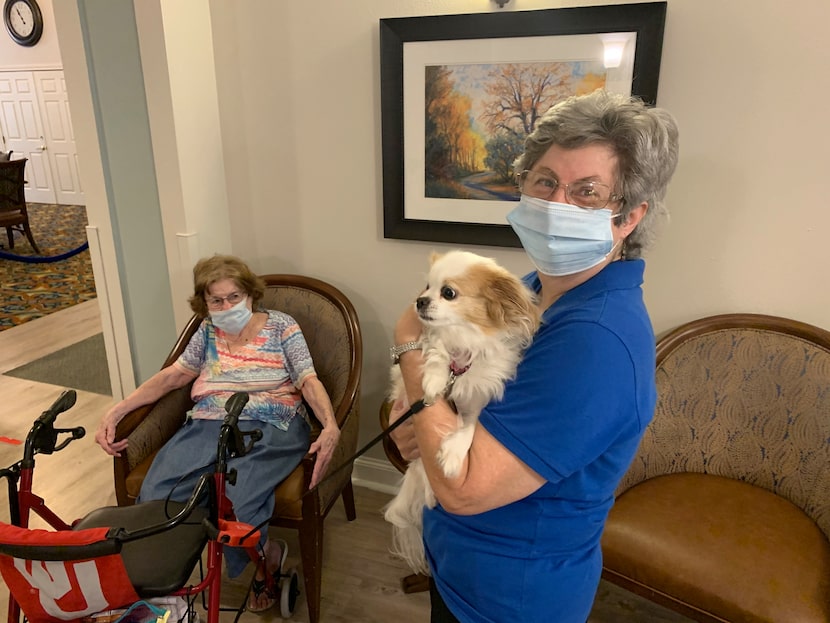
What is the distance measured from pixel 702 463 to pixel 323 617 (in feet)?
4.77

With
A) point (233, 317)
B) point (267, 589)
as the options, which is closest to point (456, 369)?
point (233, 317)

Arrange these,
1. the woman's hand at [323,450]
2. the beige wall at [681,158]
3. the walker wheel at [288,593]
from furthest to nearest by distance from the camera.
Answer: the walker wheel at [288,593], the woman's hand at [323,450], the beige wall at [681,158]

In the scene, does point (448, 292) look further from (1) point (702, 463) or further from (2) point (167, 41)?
(2) point (167, 41)

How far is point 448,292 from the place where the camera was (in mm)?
1155

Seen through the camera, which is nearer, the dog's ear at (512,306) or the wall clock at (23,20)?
the dog's ear at (512,306)

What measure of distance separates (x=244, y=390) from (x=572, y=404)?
58.6 inches

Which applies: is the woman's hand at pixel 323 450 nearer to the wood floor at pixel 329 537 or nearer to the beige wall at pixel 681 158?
the wood floor at pixel 329 537

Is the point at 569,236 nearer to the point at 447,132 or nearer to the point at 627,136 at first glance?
the point at 627,136

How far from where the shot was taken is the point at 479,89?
6.65 ft

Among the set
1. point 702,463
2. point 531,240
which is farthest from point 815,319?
point 531,240

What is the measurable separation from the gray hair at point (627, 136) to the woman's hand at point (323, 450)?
1.26m

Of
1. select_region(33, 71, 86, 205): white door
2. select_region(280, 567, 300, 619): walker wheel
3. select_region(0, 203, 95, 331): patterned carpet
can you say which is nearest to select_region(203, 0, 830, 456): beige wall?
select_region(280, 567, 300, 619): walker wheel

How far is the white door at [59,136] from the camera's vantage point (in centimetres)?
868

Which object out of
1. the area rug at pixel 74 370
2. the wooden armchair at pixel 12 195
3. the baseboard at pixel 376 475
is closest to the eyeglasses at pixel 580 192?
the baseboard at pixel 376 475
